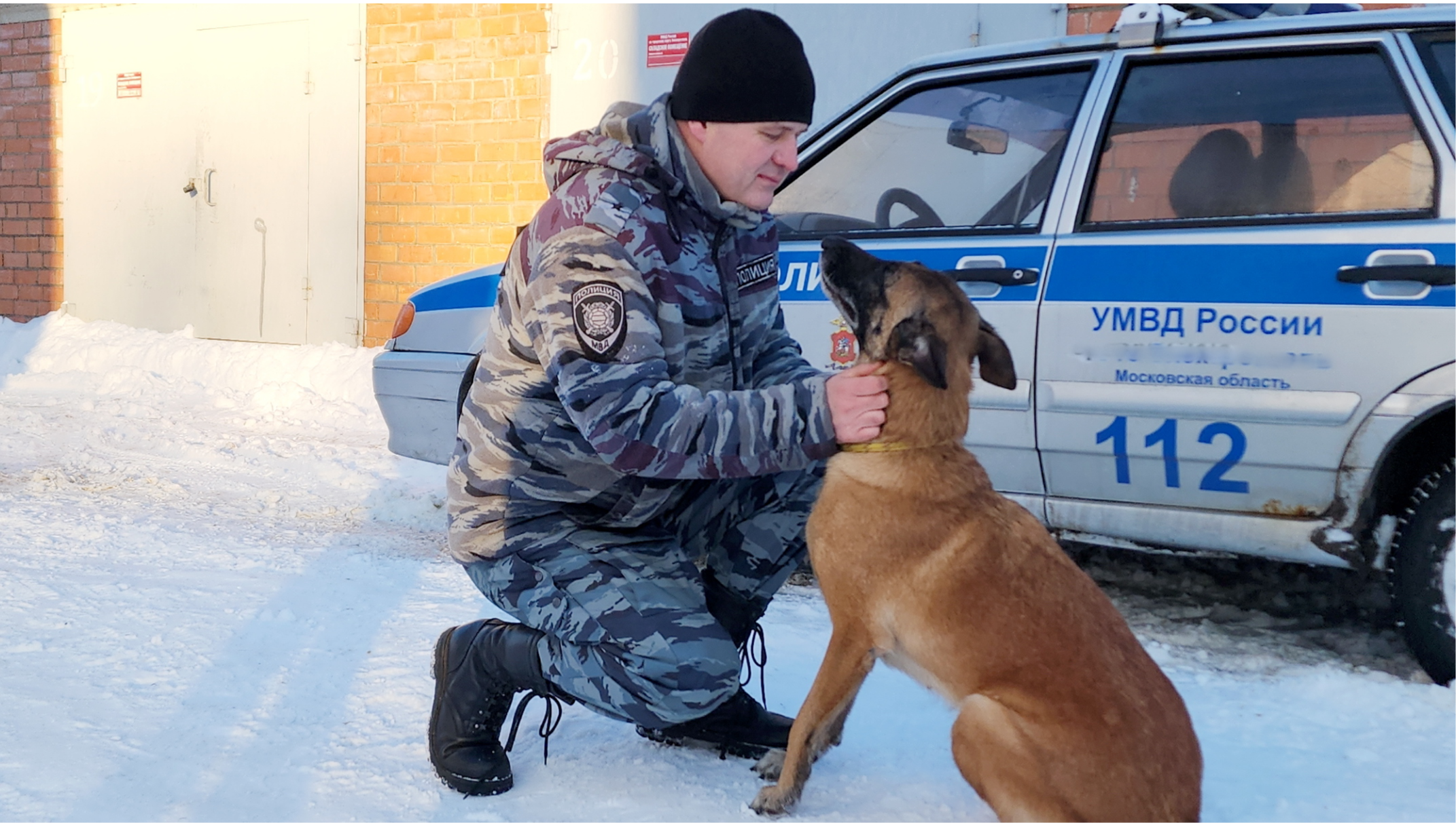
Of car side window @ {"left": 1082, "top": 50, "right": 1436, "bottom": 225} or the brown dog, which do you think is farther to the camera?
car side window @ {"left": 1082, "top": 50, "right": 1436, "bottom": 225}

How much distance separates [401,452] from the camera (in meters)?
4.67

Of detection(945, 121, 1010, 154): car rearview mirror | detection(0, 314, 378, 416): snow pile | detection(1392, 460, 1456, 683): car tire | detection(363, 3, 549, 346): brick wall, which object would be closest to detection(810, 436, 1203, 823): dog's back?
detection(1392, 460, 1456, 683): car tire

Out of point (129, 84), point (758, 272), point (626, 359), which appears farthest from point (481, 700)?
point (129, 84)

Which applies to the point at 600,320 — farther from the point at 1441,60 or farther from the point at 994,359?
the point at 1441,60

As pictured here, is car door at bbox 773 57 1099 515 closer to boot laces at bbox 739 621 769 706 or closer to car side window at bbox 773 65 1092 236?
car side window at bbox 773 65 1092 236

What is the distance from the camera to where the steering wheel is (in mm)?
3994

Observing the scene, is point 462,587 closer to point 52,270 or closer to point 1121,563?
point 1121,563

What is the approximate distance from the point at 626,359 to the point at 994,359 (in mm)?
803

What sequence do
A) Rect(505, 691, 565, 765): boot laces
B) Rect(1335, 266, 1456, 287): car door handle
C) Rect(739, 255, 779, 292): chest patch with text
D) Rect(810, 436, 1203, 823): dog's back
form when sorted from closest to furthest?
1. Rect(810, 436, 1203, 823): dog's back
2. Rect(505, 691, 565, 765): boot laces
3. Rect(739, 255, 779, 292): chest patch with text
4. Rect(1335, 266, 1456, 287): car door handle

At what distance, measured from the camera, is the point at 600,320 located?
2.24 metres

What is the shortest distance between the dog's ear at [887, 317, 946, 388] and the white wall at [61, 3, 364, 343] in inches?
312

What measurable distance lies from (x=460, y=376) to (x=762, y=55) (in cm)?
235

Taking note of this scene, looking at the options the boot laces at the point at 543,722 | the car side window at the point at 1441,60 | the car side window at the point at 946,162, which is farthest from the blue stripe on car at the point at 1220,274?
the boot laces at the point at 543,722

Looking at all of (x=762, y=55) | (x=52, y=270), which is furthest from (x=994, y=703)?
(x=52, y=270)
